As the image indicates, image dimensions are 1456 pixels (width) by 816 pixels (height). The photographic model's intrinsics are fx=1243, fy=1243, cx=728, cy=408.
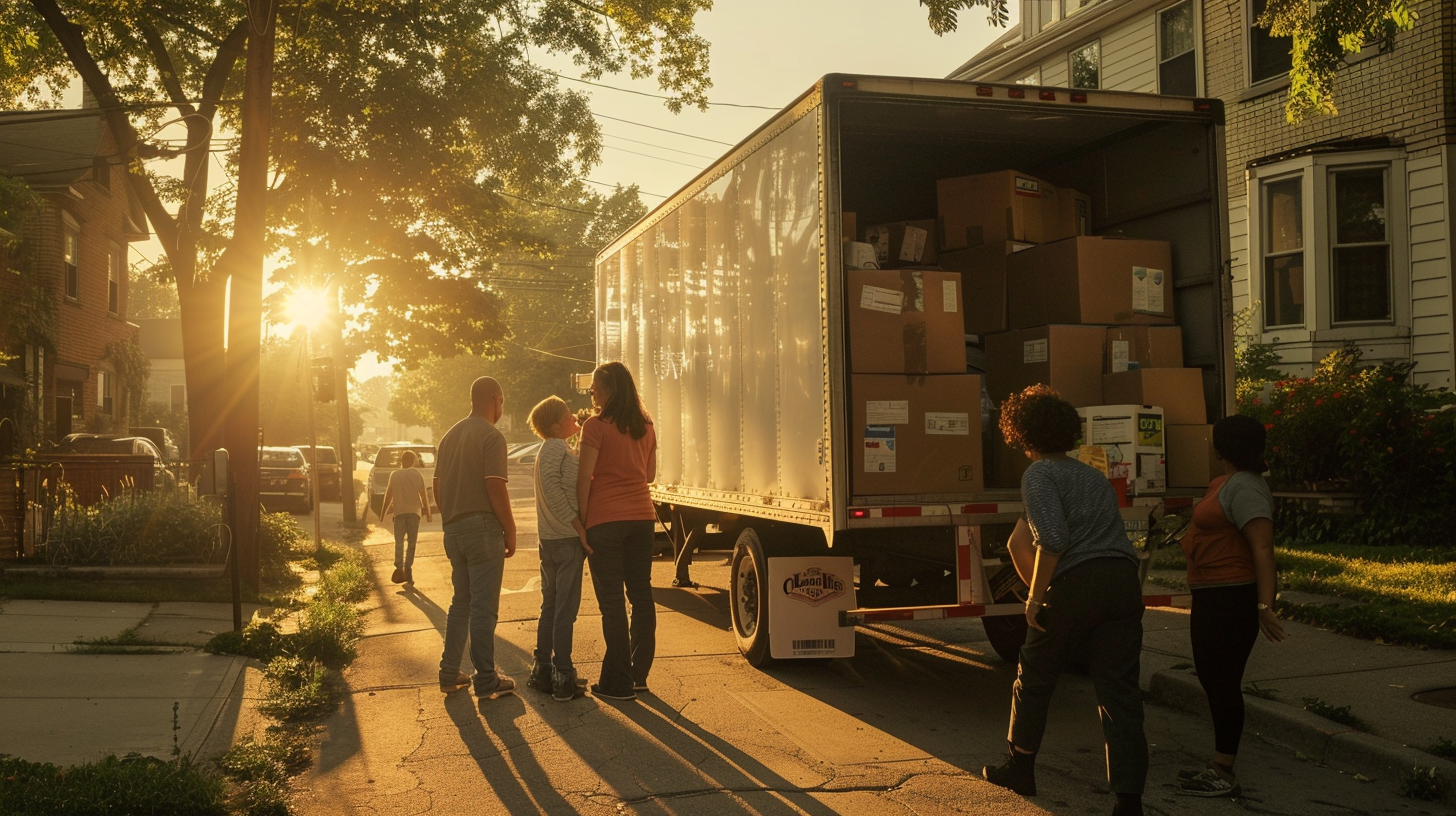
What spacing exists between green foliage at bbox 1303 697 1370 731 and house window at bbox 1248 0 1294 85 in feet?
44.9

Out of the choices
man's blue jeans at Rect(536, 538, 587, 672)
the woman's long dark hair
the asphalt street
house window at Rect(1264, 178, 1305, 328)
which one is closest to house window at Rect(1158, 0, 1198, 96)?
house window at Rect(1264, 178, 1305, 328)

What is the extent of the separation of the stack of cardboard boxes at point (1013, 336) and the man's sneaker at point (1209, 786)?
205 cm

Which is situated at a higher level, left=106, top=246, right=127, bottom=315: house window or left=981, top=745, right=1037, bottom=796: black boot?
left=106, top=246, right=127, bottom=315: house window

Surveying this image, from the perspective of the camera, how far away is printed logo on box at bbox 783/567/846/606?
770 cm

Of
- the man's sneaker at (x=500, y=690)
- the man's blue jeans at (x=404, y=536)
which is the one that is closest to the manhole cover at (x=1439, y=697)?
the man's sneaker at (x=500, y=690)

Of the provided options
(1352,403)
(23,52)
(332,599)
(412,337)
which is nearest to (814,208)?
(332,599)

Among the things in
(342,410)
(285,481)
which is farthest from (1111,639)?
(342,410)

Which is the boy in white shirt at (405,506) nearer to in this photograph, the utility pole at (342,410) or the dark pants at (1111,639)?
the dark pants at (1111,639)

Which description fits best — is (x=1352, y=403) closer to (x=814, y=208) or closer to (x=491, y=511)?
(x=814, y=208)

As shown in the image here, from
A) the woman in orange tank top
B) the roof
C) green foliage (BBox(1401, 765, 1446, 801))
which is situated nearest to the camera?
the woman in orange tank top

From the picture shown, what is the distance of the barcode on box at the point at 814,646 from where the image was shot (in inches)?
303

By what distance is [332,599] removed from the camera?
39.0 ft

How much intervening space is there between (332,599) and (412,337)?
18.6 meters

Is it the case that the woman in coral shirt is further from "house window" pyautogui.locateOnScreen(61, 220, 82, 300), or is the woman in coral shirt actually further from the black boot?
"house window" pyautogui.locateOnScreen(61, 220, 82, 300)
